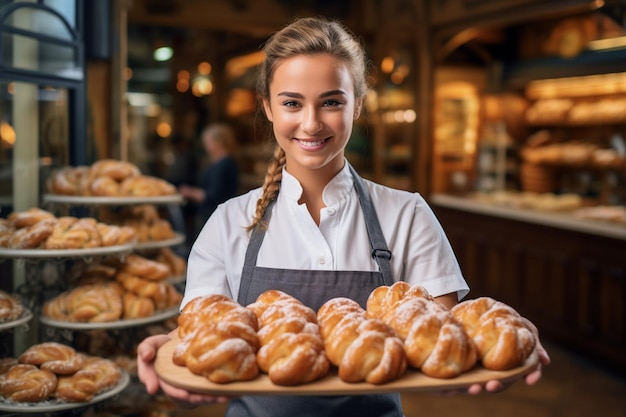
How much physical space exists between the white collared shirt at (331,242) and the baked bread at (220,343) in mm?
276

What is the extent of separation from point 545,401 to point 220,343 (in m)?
3.43

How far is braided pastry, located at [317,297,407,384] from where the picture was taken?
4.03 ft

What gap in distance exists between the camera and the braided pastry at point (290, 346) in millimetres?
1215

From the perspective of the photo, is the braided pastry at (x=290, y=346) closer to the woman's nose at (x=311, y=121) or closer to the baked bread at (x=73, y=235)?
the woman's nose at (x=311, y=121)

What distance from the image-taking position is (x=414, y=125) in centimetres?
704

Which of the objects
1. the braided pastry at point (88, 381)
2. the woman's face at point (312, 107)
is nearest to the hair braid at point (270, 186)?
the woman's face at point (312, 107)

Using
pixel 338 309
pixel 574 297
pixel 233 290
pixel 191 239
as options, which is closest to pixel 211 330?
pixel 338 309

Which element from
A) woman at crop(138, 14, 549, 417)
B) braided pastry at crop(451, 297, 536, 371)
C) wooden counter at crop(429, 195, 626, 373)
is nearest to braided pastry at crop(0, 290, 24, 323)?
woman at crop(138, 14, 549, 417)

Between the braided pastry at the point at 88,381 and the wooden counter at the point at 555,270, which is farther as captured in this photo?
the wooden counter at the point at 555,270

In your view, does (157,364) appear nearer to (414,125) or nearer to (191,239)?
(414,125)

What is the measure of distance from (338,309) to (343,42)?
593mm

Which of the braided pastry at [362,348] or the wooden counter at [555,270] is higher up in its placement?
the braided pastry at [362,348]

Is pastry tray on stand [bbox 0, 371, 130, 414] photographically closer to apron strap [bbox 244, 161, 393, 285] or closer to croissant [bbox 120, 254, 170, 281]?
croissant [bbox 120, 254, 170, 281]

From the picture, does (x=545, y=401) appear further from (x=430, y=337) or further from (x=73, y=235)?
(x=430, y=337)
